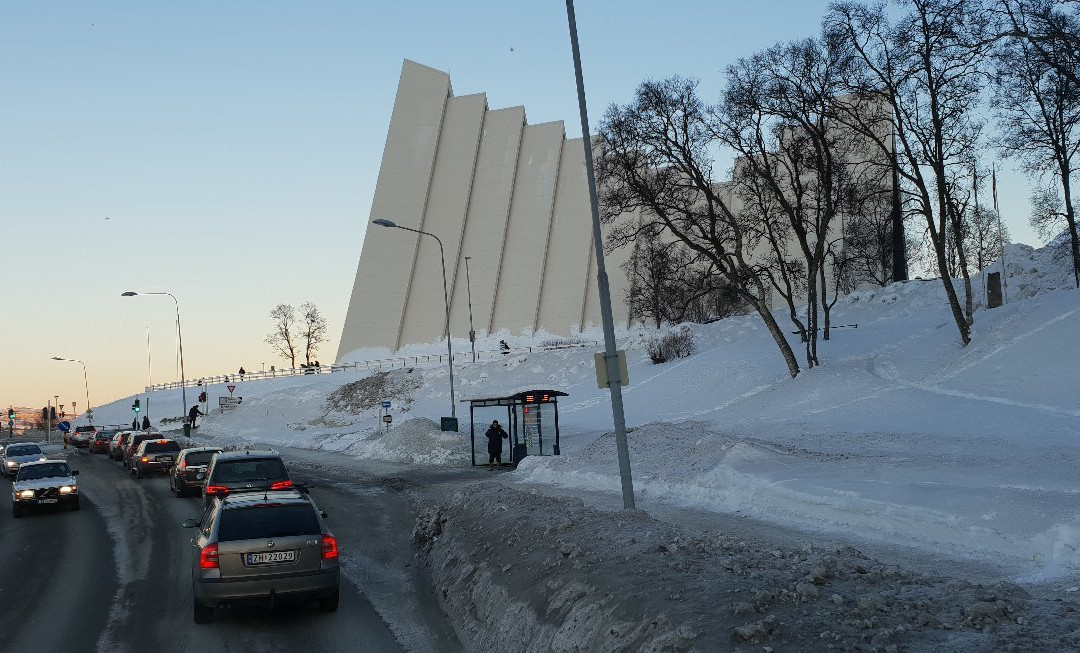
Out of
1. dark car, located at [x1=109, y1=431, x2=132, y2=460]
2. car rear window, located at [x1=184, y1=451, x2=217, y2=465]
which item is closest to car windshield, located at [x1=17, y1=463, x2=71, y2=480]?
car rear window, located at [x1=184, y1=451, x2=217, y2=465]

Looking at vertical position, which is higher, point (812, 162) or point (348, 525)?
point (812, 162)

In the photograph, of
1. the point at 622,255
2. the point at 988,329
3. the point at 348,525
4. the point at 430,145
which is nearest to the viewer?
the point at 348,525

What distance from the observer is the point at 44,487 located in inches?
882

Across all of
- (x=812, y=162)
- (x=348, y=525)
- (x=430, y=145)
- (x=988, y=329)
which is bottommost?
(x=348, y=525)

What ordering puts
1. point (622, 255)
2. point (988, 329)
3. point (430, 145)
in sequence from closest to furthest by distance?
point (988, 329)
point (430, 145)
point (622, 255)

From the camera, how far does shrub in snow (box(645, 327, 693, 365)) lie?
187 feet

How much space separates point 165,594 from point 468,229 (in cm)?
6731

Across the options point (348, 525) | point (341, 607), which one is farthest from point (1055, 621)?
point (348, 525)

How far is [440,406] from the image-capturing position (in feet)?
200

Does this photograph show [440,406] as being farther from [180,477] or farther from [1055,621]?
[1055,621]

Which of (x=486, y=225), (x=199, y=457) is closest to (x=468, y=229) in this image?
(x=486, y=225)

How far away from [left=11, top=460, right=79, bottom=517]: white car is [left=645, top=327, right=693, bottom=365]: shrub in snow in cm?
3804

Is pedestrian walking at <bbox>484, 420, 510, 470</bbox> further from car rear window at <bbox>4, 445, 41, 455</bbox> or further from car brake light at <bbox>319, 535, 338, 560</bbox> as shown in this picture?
car rear window at <bbox>4, 445, 41, 455</bbox>

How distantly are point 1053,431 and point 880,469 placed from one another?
634cm
